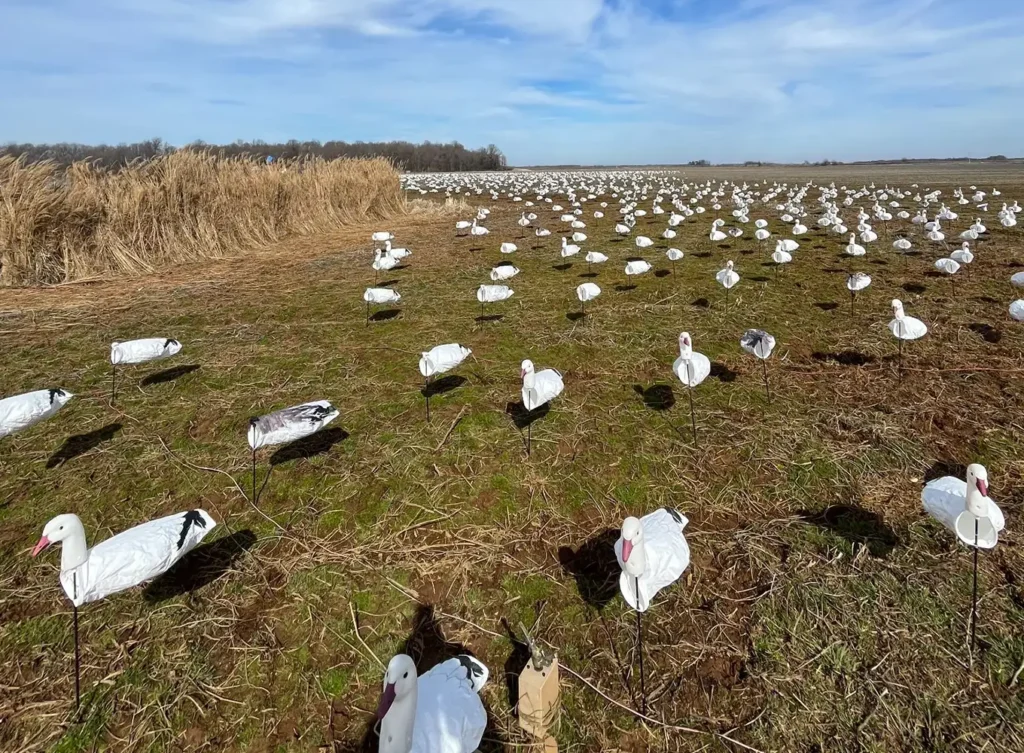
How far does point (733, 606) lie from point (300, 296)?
10832 mm

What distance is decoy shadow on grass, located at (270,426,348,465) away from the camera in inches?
214

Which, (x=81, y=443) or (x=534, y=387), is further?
(x=81, y=443)

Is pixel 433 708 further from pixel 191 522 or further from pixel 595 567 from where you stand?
pixel 191 522

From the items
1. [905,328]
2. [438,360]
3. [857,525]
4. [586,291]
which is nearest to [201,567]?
[438,360]

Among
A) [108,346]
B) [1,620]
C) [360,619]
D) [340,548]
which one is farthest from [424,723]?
[108,346]

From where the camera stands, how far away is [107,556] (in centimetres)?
321

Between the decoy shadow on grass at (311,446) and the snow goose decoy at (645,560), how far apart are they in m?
3.64

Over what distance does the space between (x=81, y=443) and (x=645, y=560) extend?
21.0 ft

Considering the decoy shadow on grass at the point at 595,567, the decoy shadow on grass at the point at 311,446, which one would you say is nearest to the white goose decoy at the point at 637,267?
the decoy shadow on grass at the point at 311,446

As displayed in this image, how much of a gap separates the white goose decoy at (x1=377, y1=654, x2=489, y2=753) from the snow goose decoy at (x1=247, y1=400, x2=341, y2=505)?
287cm

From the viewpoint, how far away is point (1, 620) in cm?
366

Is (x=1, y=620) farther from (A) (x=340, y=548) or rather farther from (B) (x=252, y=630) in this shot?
(A) (x=340, y=548)

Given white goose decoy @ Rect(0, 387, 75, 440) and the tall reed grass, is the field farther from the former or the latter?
the tall reed grass

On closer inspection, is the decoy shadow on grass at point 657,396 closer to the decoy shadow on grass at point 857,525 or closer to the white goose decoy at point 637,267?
the decoy shadow on grass at point 857,525
